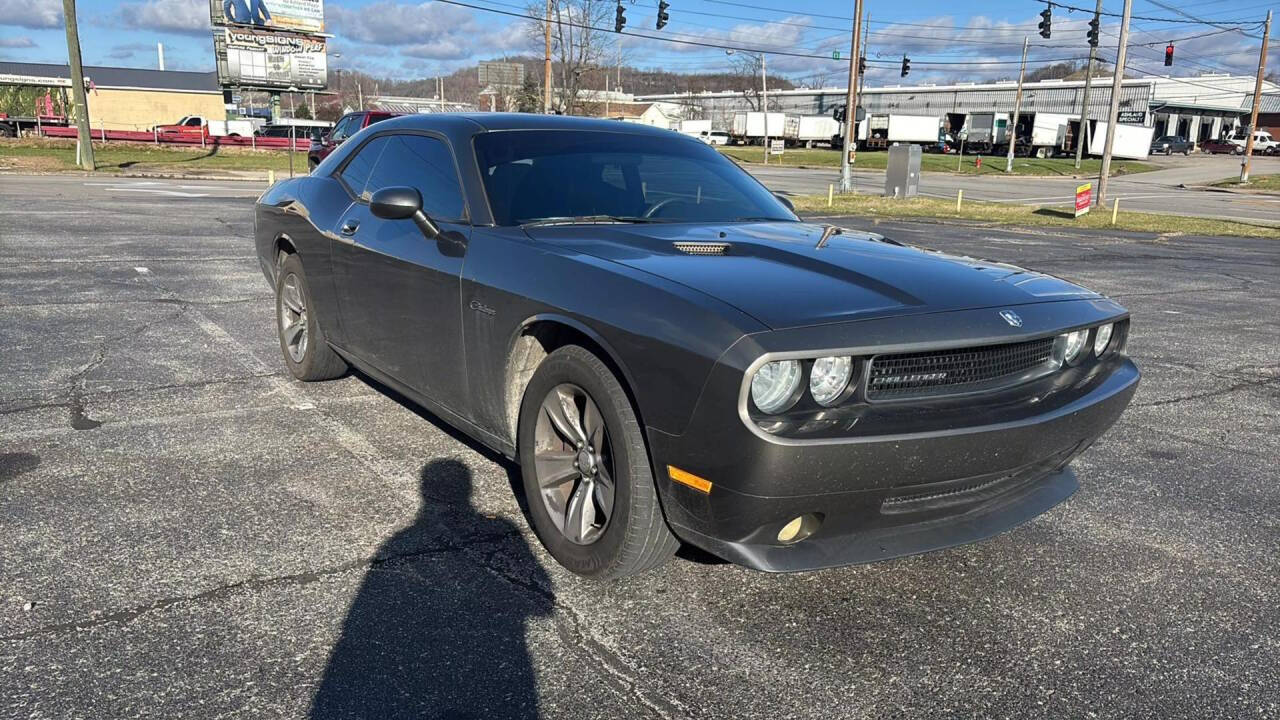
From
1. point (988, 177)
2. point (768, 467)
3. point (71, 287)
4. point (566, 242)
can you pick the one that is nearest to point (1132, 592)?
point (768, 467)

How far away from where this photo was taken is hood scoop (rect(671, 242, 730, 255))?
3286 millimetres

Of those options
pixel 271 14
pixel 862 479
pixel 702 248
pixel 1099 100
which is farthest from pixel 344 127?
pixel 1099 100

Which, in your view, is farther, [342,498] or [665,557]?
[342,498]

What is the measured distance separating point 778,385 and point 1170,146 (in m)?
89.8

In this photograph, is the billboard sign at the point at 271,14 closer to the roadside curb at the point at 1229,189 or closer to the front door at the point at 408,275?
the roadside curb at the point at 1229,189

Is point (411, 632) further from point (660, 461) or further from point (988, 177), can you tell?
point (988, 177)

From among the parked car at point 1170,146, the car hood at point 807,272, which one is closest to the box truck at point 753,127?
the parked car at point 1170,146

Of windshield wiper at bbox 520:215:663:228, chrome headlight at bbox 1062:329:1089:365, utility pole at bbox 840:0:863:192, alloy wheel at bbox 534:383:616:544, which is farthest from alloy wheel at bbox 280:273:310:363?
utility pole at bbox 840:0:863:192

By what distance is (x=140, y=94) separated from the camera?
240 ft

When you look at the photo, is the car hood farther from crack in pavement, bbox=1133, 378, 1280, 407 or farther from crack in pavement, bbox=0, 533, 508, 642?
crack in pavement, bbox=1133, 378, 1280, 407

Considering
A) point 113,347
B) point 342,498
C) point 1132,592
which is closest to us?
point 1132,592

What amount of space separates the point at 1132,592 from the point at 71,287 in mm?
8345

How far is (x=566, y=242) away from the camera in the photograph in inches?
133

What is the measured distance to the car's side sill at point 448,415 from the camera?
11.7 feet
